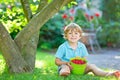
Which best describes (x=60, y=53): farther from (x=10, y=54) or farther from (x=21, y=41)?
(x=10, y=54)

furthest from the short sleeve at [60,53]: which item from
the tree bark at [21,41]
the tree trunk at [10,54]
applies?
the tree trunk at [10,54]

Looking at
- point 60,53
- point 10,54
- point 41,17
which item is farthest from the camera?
point 60,53

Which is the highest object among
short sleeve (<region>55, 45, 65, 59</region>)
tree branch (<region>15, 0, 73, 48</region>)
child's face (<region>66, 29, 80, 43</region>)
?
tree branch (<region>15, 0, 73, 48</region>)

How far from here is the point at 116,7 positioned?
13.4 m

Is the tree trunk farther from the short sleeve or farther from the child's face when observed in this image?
the child's face

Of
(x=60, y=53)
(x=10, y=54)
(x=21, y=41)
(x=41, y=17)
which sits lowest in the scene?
(x=60, y=53)

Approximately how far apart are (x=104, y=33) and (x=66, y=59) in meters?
7.10

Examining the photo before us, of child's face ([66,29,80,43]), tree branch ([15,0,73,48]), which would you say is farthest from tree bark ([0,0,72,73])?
child's face ([66,29,80,43])

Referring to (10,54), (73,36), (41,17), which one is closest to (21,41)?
(10,54)

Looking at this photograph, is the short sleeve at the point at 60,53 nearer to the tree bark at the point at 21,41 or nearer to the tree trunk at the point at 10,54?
the tree bark at the point at 21,41

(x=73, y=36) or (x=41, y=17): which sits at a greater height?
(x=41, y=17)

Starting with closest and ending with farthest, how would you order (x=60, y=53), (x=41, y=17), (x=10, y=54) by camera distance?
(x=10, y=54) → (x=41, y=17) → (x=60, y=53)

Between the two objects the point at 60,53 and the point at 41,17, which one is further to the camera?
the point at 60,53

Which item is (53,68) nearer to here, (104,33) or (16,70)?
(16,70)
